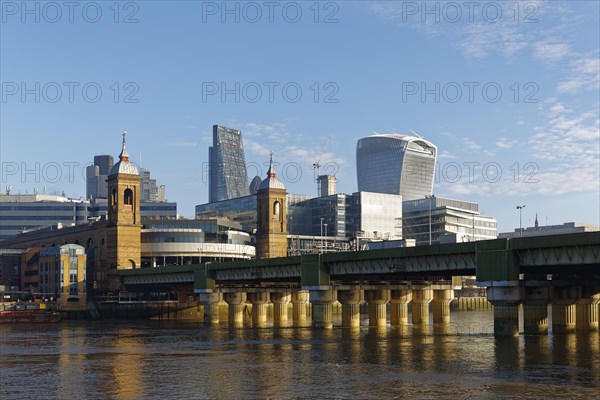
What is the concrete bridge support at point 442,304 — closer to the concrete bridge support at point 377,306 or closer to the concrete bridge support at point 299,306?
the concrete bridge support at point 377,306

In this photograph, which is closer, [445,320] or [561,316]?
[561,316]

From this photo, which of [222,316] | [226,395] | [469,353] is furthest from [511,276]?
[222,316]

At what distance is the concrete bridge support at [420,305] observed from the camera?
479 ft

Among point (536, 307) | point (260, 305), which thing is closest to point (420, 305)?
point (260, 305)

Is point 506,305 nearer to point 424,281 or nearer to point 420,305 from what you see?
point 424,281

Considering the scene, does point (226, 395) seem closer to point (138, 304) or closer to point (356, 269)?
point (356, 269)

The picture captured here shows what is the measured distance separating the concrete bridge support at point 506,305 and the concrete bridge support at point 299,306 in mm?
61130

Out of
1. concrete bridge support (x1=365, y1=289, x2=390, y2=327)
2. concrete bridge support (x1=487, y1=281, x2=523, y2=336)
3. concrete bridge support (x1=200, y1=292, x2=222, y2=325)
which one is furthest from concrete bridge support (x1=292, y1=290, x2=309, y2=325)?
concrete bridge support (x1=487, y1=281, x2=523, y2=336)

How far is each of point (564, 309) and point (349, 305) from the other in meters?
36.4

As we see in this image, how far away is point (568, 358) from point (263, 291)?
94384mm

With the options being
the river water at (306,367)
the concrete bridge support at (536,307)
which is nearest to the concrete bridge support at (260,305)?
the river water at (306,367)

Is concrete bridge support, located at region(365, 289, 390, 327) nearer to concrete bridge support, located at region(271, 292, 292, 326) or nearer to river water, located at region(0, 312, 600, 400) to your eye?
concrete bridge support, located at region(271, 292, 292, 326)

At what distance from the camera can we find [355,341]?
103750 mm

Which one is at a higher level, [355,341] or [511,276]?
[511,276]
